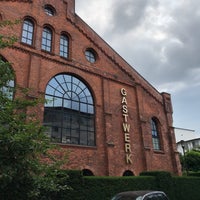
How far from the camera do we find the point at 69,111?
1590 cm

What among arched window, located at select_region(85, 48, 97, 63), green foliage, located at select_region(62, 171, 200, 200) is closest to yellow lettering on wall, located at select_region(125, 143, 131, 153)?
green foliage, located at select_region(62, 171, 200, 200)

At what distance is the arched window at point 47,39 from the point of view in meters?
16.7

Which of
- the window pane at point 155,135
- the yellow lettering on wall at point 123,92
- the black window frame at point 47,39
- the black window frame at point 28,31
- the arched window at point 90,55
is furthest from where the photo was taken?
the window pane at point 155,135

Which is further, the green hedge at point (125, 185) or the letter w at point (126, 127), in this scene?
the letter w at point (126, 127)

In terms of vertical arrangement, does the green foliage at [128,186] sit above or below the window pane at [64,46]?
below

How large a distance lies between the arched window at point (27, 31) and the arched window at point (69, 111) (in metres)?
3.22

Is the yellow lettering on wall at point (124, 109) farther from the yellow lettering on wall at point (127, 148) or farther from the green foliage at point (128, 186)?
the green foliage at point (128, 186)

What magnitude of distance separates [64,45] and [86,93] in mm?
4208

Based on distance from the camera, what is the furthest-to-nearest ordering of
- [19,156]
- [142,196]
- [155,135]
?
[155,135]
[142,196]
[19,156]

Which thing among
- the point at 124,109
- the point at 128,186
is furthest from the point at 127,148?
the point at 128,186

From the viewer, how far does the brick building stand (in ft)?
49.1

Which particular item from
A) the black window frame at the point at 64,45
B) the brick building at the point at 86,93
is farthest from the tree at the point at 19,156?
the black window frame at the point at 64,45

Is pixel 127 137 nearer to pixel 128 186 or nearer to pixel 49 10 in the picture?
pixel 128 186

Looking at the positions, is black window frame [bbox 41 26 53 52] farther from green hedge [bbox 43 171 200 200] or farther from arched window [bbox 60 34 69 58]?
green hedge [bbox 43 171 200 200]
